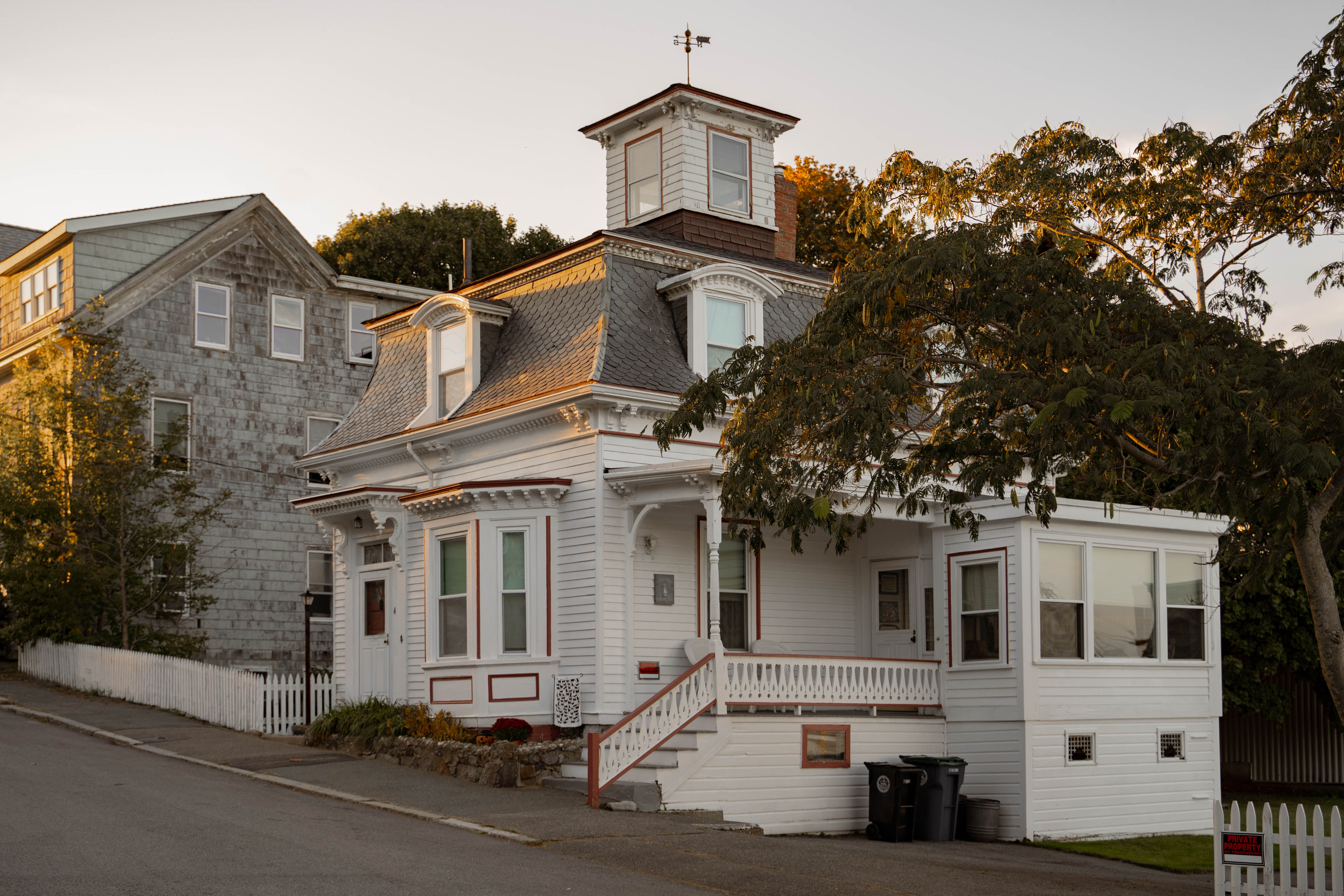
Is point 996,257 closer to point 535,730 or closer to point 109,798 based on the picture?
Answer: point 535,730

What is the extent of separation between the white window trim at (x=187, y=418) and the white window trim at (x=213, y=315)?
54.9 inches

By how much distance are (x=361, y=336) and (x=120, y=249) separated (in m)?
6.16

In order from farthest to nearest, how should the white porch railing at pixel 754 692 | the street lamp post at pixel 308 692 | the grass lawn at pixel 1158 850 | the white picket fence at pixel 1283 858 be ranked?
1. the street lamp post at pixel 308 692
2. the grass lawn at pixel 1158 850
3. the white porch railing at pixel 754 692
4. the white picket fence at pixel 1283 858

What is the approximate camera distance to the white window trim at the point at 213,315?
32719 mm

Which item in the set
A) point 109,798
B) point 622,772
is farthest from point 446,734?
point 109,798

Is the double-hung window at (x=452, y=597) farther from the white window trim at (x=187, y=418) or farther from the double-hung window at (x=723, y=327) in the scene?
the white window trim at (x=187, y=418)

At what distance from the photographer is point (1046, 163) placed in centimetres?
1573

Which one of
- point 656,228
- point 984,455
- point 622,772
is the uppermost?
point 656,228

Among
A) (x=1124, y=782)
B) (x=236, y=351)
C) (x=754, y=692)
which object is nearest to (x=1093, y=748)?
(x=1124, y=782)

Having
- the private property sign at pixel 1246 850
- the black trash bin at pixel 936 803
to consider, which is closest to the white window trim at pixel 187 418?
the black trash bin at pixel 936 803

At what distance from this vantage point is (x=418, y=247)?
160ft

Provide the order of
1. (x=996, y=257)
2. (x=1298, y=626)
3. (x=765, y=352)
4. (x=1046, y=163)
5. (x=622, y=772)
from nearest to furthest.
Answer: (x=996, y=257) < (x=765, y=352) < (x=1046, y=163) < (x=622, y=772) < (x=1298, y=626)

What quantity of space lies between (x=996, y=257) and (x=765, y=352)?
2648 mm

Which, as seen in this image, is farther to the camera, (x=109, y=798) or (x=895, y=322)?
(x=109, y=798)
